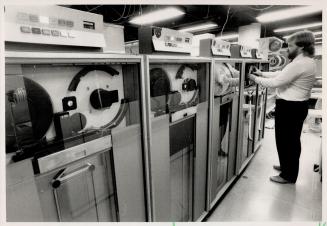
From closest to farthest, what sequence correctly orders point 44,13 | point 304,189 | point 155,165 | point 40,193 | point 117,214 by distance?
1. point 44,13
2. point 40,193
3. point 117,214
4. point 155,165
5. point 304,189

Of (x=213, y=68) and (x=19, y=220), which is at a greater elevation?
(x=213, y=68)

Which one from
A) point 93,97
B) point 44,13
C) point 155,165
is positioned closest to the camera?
point 44,13

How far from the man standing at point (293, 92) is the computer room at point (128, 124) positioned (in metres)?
0.01

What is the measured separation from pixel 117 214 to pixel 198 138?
2.89 feet

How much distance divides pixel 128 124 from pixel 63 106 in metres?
0.38

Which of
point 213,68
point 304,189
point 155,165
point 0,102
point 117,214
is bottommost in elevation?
point 304,189

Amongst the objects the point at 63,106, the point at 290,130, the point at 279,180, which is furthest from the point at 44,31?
the point at 279,180

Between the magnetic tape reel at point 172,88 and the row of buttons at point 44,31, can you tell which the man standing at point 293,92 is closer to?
the magnetic tape reel at point 172,88

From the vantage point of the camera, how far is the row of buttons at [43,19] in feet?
2.08

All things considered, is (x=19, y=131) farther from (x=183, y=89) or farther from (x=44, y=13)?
(x=183, y=89)

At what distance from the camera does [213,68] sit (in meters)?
1.67

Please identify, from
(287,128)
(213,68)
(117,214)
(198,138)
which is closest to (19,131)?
(117,214)

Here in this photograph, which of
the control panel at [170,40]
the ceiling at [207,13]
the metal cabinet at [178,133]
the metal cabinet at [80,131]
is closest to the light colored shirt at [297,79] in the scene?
the metal cabinet at [178,133]

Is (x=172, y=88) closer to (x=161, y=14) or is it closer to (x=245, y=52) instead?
(x=245, y=52)
